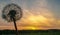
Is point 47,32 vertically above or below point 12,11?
below

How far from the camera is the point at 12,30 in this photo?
36000 millimetres

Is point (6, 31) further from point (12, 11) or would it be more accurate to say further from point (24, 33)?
point (12, 11)

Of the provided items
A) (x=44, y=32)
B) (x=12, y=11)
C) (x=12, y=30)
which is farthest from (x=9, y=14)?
(x=44, y=32)

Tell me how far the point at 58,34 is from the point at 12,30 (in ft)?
25.2

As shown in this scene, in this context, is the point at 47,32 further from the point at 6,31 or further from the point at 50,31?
the point at 6,31

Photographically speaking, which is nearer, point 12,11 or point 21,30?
point 12,11

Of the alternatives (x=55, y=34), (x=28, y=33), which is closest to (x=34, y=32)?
(x=28, y=33)

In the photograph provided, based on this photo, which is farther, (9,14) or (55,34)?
(55,34)

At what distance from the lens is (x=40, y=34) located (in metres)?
37.1

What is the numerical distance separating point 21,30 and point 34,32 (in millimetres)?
2221

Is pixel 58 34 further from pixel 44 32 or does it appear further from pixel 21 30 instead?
pixel 21 30

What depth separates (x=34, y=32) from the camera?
121 feet

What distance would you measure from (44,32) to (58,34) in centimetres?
234

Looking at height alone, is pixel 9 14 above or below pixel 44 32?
above
